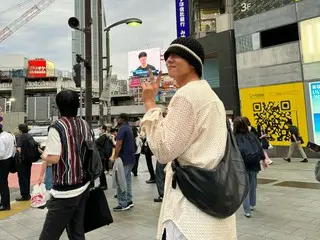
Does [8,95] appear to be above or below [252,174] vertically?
above

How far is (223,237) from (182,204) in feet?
0.90

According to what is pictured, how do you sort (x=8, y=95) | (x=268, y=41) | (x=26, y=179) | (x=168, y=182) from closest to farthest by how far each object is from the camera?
(x=168, y=182), (x=26, y=179), (x=268, y=41), (x=8, y=95)

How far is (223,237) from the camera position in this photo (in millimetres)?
1643

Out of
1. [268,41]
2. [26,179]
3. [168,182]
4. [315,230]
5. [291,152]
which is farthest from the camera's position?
[268,41]

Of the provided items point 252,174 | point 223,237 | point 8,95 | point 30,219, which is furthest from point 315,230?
point 8,95

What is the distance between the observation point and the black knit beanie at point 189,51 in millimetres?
1784

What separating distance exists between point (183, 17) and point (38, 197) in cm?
2074

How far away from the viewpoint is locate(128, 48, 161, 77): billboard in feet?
163

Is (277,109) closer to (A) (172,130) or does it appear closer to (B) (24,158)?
(B) (24,158)

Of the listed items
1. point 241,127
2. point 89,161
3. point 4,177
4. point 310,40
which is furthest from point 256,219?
point 310,40

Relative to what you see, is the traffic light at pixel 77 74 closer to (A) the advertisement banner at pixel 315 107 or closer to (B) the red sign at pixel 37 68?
(A) the advertisement banner at pixel 315 107

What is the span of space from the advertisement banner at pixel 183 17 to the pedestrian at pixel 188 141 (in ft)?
71.5

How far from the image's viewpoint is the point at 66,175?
3037mm

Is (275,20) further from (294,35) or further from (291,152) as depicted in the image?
(291,152)
